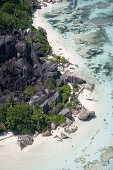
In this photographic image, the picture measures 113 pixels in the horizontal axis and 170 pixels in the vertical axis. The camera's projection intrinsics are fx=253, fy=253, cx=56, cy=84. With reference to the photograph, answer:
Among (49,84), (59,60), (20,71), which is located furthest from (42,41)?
(49,84)

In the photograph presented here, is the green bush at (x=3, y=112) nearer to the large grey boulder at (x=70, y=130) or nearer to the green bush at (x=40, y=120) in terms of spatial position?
the green bush at (x=40, y=120)

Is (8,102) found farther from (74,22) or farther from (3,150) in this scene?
(74,22)

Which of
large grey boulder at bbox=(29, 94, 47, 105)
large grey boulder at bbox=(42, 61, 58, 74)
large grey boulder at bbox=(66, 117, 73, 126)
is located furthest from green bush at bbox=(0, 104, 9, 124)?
large grey boulder at bbox=(42, 61, 58, 74)

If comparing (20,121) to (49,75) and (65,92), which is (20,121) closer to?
(65,92)

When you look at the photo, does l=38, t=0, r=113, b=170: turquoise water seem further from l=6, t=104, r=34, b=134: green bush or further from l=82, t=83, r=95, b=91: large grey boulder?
l=6, t=104, r=34, b=134: green bush

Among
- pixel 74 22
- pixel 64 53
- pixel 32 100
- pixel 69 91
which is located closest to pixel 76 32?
pixel 74 22

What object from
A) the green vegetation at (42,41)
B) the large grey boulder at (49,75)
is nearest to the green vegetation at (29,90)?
the large grey boulder at (49,75)
